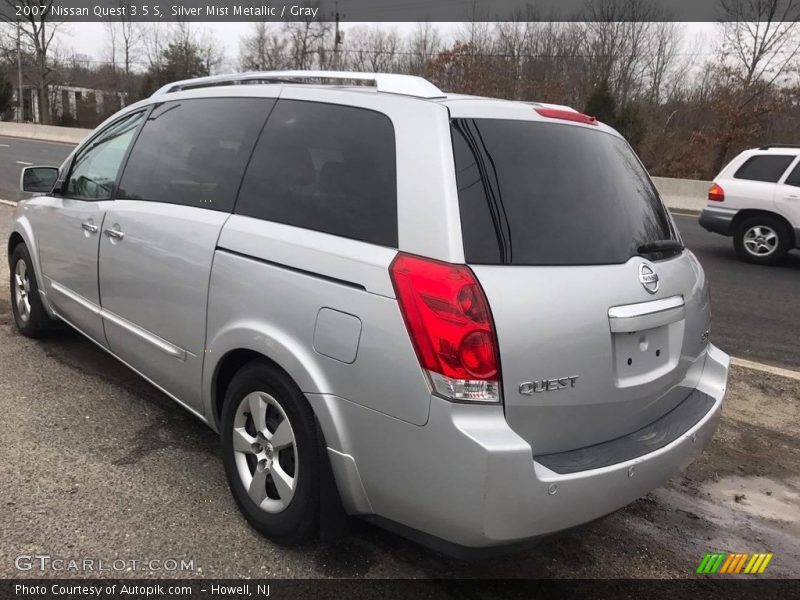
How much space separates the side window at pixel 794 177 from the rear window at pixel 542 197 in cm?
859

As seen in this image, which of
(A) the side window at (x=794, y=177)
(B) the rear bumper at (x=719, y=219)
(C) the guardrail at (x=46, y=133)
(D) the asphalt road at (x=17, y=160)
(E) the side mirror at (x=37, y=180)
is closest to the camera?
(E) the side mirror at (x=37, y=180)

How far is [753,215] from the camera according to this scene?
10.1 m

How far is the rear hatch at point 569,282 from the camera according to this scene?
2.13 meters

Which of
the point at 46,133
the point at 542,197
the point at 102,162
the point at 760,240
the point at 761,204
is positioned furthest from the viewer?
the point at 46,133

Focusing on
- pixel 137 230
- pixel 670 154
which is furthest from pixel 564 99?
pixel 137 230

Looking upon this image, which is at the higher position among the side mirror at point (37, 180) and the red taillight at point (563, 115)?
the red taillight at point (563, 115)

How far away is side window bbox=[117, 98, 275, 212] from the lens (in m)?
2.98

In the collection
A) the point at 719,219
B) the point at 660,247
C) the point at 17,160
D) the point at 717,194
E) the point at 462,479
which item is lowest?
the point at 462,479

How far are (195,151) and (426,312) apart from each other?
1.74 m

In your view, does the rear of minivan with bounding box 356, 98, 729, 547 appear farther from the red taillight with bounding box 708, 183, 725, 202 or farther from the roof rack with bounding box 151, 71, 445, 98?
the red taillight with bounding box 708, 183, 725, 202

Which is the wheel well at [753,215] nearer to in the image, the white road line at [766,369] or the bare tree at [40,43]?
the white road line at [766,369]

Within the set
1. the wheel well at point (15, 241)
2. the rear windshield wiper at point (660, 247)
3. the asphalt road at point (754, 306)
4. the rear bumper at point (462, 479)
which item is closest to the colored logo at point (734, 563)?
the rear bumper at point (462, 479)

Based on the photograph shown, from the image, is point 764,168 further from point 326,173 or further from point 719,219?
point 326,173

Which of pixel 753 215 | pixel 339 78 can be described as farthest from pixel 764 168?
pixel 339 78
